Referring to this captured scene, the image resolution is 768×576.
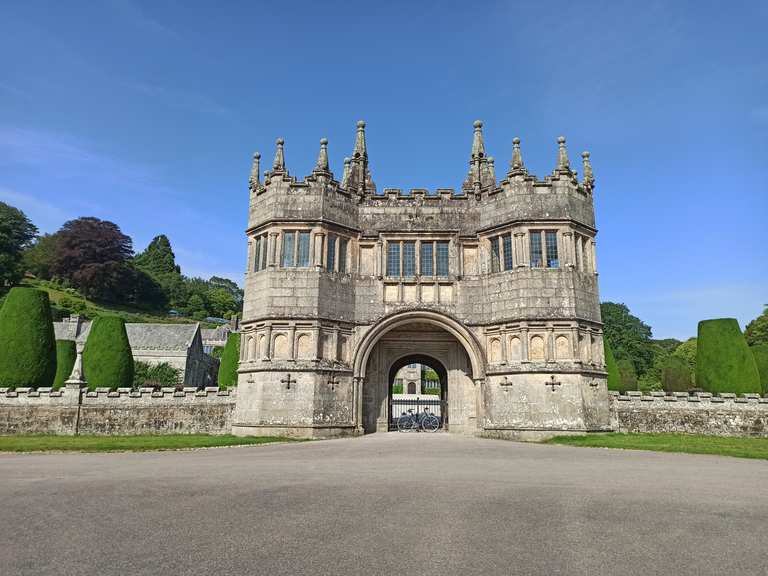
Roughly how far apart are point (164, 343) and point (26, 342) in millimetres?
34994

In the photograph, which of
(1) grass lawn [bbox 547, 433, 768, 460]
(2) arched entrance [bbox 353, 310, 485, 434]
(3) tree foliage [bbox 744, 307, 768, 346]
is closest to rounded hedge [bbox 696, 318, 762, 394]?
(1) grass lawn [bbox 547, 433, 768, 460]

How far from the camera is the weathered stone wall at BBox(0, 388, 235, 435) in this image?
24547 mm

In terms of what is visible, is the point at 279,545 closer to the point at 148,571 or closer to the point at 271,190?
the point at 148,571

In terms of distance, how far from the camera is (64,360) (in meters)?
37.5

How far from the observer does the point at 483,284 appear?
25391mm

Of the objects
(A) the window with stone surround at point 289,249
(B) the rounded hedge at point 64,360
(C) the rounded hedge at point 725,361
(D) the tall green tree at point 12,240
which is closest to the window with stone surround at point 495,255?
(A) the window with stone surround at point 289,249

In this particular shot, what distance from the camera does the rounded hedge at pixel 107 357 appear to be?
30625mm

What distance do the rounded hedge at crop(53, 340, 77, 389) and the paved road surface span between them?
1041 inches

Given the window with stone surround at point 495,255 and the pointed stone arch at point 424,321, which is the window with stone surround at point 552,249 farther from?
the pointed stone arch at point 424,321

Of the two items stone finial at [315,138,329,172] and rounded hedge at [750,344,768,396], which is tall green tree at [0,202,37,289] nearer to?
stone finial at [315,138,329,172]

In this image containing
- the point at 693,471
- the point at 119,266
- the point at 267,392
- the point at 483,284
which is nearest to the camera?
the point at 693,471

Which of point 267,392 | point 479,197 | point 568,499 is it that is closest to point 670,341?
point 479,197

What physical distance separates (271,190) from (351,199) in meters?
3.76

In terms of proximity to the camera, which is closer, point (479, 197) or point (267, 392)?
point (267, 392)
